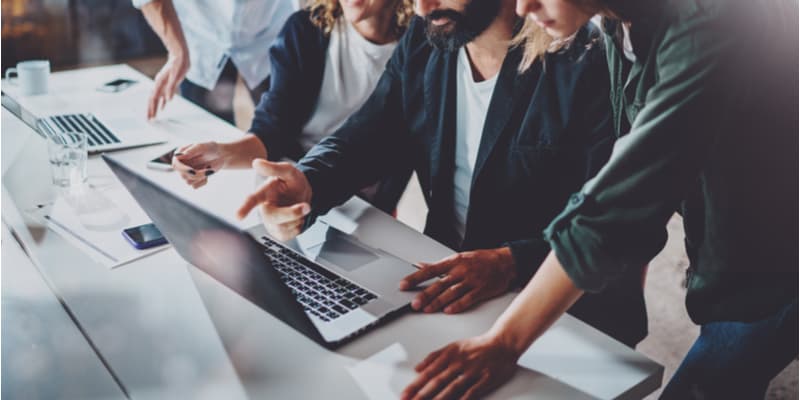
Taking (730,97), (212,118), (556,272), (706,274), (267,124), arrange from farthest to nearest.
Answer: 1. (212,118)
2. (267,124)
3. (706,274)
4. (556,272)
5. (730,97)

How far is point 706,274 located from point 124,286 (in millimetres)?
833

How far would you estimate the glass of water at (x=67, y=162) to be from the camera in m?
1.49

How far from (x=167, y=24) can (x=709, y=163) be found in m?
1.64

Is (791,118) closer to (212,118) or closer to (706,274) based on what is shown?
(706,274)

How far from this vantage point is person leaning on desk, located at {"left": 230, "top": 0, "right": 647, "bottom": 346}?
1.36 meters

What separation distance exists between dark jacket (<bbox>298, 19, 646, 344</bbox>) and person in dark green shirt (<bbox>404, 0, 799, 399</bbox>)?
247 millimetres

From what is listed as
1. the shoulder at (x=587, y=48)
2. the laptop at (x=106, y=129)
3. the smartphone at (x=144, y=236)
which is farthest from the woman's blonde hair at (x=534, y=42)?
the laptop at (x=106, y=129)

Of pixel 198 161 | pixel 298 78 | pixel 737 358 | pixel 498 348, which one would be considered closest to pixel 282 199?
pixel 198 161

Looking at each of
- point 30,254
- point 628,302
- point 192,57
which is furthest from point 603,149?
point 192,57

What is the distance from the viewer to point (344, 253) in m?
1.24

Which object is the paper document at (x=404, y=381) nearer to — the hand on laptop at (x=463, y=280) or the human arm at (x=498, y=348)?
the human arm at (x=498, y=348)

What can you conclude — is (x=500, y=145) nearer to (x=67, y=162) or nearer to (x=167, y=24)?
(x=67, y=162)

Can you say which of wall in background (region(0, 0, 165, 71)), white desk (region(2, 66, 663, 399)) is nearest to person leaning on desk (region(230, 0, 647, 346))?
white desk (region(2, 66, 663, 399))

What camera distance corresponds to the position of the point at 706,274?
1.05 metres
